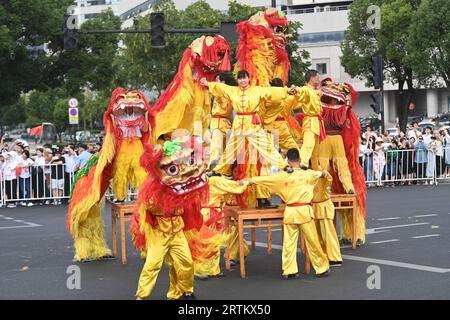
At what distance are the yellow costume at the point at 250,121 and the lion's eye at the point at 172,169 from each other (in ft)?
6.77

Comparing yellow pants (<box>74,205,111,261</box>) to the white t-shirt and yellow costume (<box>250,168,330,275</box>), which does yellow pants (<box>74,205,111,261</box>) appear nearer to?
yellow costume (<box>250,168,330,275</box>)

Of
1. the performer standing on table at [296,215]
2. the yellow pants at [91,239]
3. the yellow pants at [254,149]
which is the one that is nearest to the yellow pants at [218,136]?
the yellow pants at [254,149]

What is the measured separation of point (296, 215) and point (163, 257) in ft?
6.14

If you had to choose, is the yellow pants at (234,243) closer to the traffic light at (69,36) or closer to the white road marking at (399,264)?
the white road marking at (399,264)

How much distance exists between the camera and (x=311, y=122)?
386 inches

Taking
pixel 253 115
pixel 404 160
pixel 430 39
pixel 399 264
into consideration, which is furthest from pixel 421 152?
pixel 430 39

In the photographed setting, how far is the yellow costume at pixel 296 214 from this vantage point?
28.6 feet

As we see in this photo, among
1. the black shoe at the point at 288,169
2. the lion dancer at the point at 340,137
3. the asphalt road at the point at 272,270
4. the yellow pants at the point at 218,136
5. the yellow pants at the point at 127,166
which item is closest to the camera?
the asphalt road at the point at 272,270

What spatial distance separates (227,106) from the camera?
1004 cm

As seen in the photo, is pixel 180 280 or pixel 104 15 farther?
pixel 104 15

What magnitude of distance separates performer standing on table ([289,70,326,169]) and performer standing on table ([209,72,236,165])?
916mm
